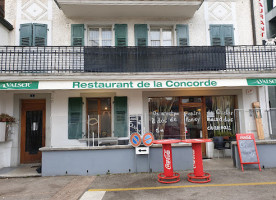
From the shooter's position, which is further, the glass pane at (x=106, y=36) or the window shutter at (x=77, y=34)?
the glass pane at (x=106, y=36)

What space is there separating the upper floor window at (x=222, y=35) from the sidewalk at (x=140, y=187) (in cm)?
599

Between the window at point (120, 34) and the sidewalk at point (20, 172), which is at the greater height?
the window at point (120, 34)

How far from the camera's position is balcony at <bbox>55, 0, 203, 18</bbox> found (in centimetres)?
955

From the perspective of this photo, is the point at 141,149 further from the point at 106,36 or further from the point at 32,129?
the point at 106,36

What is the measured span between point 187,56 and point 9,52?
7410 mm

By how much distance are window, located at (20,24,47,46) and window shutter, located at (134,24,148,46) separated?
4.24 m

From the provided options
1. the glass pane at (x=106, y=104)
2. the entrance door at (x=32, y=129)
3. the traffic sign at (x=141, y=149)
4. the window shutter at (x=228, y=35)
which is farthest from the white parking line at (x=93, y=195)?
the window shutter at (x=228, y=35)

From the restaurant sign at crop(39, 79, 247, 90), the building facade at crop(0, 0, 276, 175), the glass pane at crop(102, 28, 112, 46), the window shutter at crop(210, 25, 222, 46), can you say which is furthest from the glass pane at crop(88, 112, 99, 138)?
the window shutter at crop(210, 25, 222, 46)

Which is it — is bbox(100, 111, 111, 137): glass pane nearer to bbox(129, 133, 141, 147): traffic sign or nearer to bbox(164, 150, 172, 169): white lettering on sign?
bbox(129, 133, 141, 147): traffic sign

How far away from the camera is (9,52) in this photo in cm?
905

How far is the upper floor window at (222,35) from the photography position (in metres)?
10.8

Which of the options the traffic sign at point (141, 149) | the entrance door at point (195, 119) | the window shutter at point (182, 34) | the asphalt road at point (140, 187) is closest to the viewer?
the asphalt road at point (140, 187)

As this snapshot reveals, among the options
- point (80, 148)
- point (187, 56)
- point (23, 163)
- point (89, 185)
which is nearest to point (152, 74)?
point (187, 56)

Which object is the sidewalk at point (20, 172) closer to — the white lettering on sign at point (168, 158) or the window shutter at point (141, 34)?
the white lettering on sign at point (168, 158)
